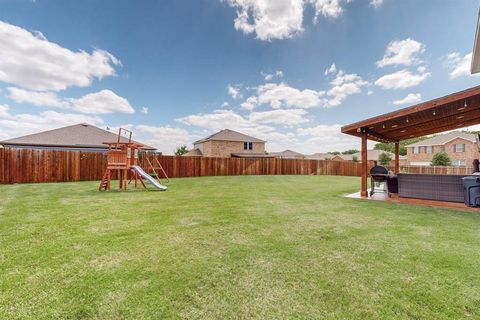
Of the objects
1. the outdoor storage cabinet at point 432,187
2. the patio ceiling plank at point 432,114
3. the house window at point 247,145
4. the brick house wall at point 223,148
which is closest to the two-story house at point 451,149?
the brick house wall at point 223,148

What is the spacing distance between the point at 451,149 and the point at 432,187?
97.6ft

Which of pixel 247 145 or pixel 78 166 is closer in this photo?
pixel 78 166

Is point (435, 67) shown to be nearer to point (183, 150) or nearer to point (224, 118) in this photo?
point (224, 118)

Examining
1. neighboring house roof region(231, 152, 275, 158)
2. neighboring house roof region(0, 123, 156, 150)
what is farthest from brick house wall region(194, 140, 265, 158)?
neighboring house roof region(0, 123, 156, 150)

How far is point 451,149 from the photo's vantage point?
94.1 feet

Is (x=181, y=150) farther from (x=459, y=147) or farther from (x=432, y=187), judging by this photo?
(x=432, y=187)

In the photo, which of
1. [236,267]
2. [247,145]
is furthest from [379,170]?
[247,145]

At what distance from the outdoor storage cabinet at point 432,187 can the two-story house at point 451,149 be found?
1045 inches

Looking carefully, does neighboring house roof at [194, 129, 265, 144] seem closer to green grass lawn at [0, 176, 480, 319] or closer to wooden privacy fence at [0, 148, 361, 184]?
wooden privacy fence at [0, 148, 361, 184]

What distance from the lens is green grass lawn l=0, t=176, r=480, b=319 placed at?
6.24 ft

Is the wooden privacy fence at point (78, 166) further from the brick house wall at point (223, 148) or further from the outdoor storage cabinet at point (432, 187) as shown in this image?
the outdoor storage cabinet at point (432, 187)

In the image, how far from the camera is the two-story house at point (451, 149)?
89.2 ft

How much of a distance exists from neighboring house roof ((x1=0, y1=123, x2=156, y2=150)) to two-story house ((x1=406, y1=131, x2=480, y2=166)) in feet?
121

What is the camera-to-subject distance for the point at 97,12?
1069cm
